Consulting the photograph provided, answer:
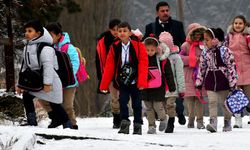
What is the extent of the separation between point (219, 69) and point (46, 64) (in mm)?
2734

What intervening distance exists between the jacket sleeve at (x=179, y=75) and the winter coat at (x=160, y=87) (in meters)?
0.43

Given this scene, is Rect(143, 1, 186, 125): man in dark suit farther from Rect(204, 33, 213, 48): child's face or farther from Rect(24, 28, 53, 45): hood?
Rect(24, 28, 53, 45): hood

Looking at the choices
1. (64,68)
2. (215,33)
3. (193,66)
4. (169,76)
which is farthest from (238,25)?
(64,68)

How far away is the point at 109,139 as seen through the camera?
317 inches

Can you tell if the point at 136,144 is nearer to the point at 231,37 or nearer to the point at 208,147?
the point at 208,147

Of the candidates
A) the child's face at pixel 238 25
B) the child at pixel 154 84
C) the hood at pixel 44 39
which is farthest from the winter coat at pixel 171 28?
the hood at pixel 44 39

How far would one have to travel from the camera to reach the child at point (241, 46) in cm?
1211

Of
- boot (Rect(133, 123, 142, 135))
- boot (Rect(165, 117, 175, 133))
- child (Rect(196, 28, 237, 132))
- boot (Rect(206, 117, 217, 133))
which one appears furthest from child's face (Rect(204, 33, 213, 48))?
boot (Rect(133, 123, 142, 135))

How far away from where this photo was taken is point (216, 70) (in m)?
11.0

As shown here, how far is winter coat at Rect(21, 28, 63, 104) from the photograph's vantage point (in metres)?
9.55

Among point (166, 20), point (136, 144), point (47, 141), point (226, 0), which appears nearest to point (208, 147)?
point (136, 144)

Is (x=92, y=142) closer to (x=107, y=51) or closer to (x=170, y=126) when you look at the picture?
(x=170, y=126)

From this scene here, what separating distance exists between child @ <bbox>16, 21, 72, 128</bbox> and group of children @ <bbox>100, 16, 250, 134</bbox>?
2.07 feet

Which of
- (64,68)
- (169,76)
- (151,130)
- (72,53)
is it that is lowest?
(151,130)
